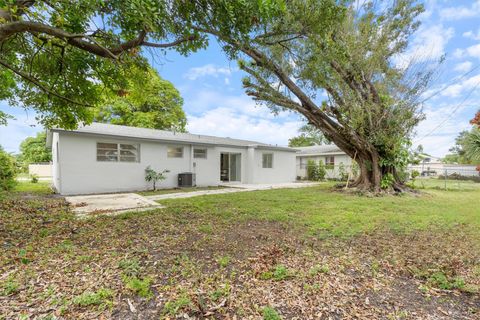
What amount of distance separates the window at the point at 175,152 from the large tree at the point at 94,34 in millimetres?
6301

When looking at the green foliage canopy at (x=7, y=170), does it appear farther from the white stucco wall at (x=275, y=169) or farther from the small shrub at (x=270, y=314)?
the small shrub at (x=270, y=314)

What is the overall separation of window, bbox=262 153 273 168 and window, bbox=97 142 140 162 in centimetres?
806

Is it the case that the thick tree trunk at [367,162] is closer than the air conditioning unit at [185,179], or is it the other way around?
the thick tree trunk at [367,162]

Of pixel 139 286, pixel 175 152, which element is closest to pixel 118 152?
pixel 175 152

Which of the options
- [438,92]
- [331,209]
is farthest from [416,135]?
[331,209]

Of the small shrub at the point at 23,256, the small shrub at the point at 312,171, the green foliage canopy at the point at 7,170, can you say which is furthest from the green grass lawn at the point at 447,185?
the green foliage canopy at the point at 7,170

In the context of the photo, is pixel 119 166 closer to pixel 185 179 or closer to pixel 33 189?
pixel 185 179

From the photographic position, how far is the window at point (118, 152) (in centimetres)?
1054

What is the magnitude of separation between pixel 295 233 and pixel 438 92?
32.7 ft

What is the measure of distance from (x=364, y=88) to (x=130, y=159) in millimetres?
10987

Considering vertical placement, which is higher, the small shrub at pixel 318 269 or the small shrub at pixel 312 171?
the small shrub at pixel 312 171

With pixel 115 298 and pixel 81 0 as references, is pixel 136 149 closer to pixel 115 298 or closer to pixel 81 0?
pixel 81 0

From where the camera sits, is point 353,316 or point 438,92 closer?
point 353,316

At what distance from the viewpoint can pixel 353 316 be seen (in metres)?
2.26
